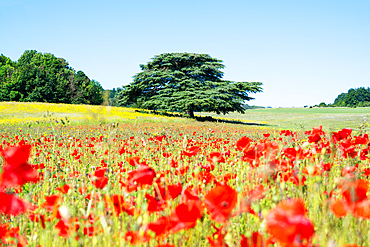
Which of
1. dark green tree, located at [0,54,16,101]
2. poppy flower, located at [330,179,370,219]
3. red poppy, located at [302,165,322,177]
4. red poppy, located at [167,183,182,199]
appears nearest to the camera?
poppy flower, located at [330,179,370,219]

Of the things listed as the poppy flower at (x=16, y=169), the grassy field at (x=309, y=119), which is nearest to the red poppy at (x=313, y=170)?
the poppy flower at (x=16, y=169)

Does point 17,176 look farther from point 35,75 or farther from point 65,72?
point 65,72

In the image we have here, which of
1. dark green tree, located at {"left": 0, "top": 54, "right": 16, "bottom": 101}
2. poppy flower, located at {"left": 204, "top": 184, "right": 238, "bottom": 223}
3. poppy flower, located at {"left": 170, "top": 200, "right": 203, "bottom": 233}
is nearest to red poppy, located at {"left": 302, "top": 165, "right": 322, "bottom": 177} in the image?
poppy flower, located at {"left": 204, "top": 184, "right": 238, "bottom": 223}

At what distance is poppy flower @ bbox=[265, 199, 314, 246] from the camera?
0.69 m

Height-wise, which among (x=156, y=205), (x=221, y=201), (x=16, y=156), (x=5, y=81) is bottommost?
(x=156, y=205)

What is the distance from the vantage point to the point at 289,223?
2.27 ft

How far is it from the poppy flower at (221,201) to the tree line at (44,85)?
1929 inches

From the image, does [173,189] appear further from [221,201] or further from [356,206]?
[356,206]

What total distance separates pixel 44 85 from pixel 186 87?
1200 inches

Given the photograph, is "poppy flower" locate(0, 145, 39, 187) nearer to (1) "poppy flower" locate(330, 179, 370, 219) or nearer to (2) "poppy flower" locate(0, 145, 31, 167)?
(2) "poppy flower" locate(0, 145, 31, 167)

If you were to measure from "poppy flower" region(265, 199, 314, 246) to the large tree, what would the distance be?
69.0 feet

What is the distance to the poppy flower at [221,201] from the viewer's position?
0.92m

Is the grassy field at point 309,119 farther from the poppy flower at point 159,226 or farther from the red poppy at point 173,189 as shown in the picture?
the poppy flower at point 159,226

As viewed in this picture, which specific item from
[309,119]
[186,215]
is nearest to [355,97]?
[309,119]
